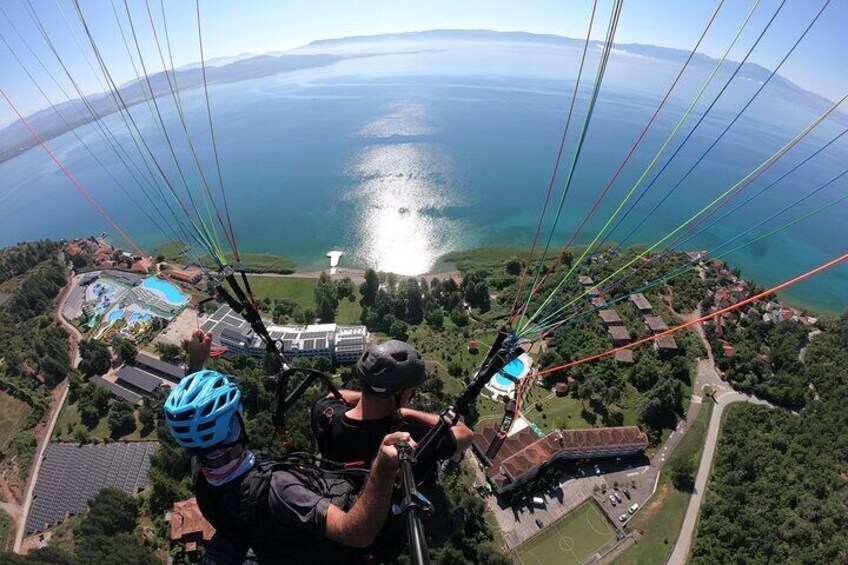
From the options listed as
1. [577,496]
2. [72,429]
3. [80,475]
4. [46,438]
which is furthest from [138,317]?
[577,496]

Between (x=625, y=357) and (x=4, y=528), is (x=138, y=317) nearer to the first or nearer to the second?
(x=4, y=528)

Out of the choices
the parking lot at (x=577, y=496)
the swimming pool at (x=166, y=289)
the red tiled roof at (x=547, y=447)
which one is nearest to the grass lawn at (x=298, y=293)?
the swimming pool at (x=166, y=289)

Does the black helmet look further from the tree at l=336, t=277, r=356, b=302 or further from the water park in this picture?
the water park

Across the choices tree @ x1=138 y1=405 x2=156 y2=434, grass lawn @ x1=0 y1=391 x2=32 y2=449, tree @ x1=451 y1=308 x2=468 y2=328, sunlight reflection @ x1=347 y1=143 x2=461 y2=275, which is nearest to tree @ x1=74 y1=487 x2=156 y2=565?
tree @ x1=138 y1=405 x2=156 y2=434

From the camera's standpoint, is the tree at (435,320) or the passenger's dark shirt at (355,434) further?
the tree at (435,320)

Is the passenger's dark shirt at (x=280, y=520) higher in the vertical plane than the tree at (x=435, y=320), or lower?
lower

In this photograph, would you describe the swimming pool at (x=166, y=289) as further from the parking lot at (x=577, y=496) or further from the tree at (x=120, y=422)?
the parking lot at (x=577, y=496)
